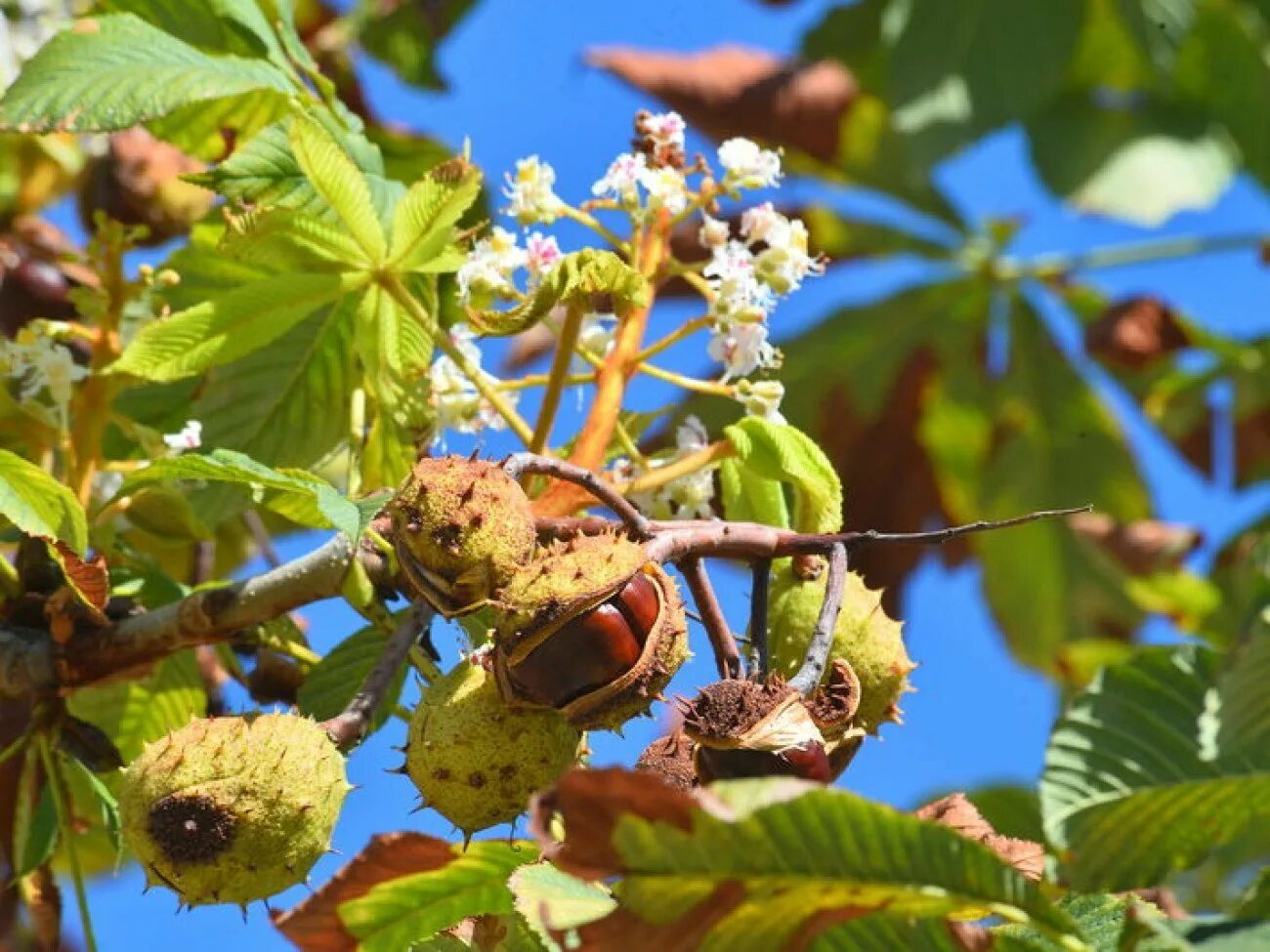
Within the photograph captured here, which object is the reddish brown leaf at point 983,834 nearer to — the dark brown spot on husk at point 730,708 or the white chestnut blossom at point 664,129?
the dark brown spot on husk at point 730,708

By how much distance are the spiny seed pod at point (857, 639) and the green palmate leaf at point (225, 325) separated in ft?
1.91

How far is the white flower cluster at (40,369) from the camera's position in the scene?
2.05 meters

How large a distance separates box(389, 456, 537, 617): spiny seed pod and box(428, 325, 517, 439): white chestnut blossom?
1.43 ft

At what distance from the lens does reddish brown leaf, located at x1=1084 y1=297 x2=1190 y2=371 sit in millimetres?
4574

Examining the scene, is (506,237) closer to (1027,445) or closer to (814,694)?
(814,694)

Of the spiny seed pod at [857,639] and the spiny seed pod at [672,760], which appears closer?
the spiny seed pod at [672,760]

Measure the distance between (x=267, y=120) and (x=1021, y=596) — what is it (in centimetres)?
351

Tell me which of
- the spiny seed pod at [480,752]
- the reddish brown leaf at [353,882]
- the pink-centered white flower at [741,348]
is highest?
the pink-centered white flower at [741,348]

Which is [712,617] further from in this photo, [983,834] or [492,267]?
[492,267]

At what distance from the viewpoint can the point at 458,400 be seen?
1964mm

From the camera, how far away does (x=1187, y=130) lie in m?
4.80

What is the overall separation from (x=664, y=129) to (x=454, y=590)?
731mm

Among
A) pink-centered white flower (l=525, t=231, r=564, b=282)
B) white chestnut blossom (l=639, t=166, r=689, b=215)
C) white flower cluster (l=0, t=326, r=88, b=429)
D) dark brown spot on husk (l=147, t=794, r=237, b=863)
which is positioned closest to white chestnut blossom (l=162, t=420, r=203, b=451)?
white flower cluster (l=0, t=326, r=88, b=429)

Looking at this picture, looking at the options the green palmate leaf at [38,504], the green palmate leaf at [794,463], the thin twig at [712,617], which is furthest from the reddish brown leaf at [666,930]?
the green palmate leaf at [38,504]
